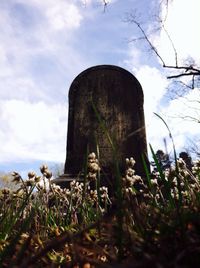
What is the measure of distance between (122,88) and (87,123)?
169 cm

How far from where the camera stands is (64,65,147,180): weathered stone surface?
30.2 feet

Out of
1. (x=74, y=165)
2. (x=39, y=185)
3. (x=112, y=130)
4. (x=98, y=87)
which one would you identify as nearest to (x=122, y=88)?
(x=98, y=87)

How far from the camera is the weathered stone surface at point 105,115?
9.22 meters

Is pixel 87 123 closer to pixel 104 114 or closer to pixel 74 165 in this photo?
pixel 104 114

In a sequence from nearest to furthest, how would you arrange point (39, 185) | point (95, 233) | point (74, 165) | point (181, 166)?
point (95, 233)
point (181, 166)
point (39, 185)
point (74, 165)

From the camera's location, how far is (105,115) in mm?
9695

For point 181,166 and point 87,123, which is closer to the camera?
point 181,166

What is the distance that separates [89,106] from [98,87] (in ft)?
2.51

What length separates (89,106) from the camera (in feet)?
32.2

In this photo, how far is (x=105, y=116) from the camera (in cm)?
970

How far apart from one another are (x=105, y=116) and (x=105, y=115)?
3cm

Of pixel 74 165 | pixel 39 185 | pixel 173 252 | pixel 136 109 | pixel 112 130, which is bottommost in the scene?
pixel 173 252

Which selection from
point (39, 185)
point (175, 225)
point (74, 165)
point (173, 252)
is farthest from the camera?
point (74, 165)

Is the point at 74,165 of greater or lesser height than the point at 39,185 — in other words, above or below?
above
